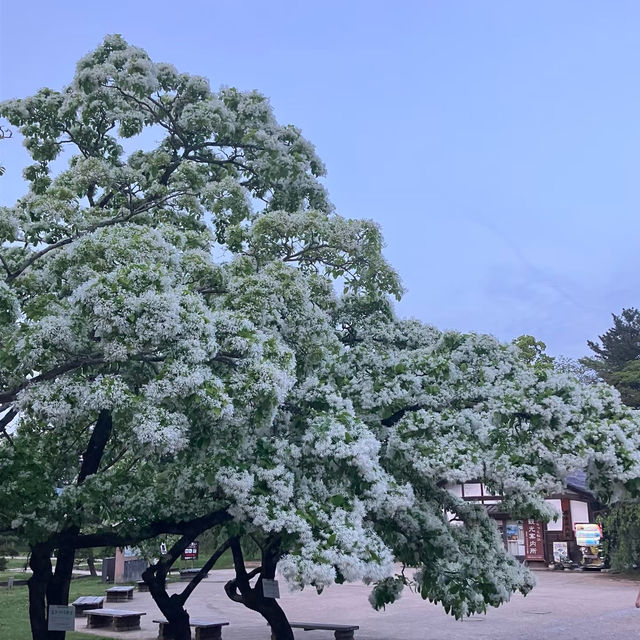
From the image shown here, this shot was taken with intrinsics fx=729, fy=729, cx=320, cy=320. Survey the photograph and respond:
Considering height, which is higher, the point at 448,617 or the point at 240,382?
the point at 240,382

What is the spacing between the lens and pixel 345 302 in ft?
44.3

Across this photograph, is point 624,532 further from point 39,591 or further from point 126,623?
point 39,591

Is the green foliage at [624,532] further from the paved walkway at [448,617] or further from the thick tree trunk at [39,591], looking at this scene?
the thick tree trunk at [39,591]

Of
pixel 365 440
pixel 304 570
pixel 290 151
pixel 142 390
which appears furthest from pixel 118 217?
pixel 304 570

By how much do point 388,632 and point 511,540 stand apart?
958 inches

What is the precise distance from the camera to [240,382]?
27.1 ft

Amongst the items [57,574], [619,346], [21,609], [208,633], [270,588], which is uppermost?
[619,346]

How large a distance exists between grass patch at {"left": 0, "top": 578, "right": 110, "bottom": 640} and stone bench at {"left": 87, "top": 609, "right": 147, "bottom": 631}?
3.54 feet

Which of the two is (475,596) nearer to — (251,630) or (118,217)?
(118,217)

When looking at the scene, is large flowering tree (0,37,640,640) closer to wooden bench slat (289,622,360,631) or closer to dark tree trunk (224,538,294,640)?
dark tree trunk (224,538,294,640)

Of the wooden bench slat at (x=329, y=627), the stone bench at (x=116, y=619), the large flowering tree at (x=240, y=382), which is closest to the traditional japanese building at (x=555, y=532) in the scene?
the wooden bench slat at (x=329, y=627)

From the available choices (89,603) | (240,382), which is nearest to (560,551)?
(89,603)

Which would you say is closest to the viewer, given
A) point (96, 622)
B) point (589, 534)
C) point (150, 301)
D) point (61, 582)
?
point (150, 301)

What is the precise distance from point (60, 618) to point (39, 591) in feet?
2.84
